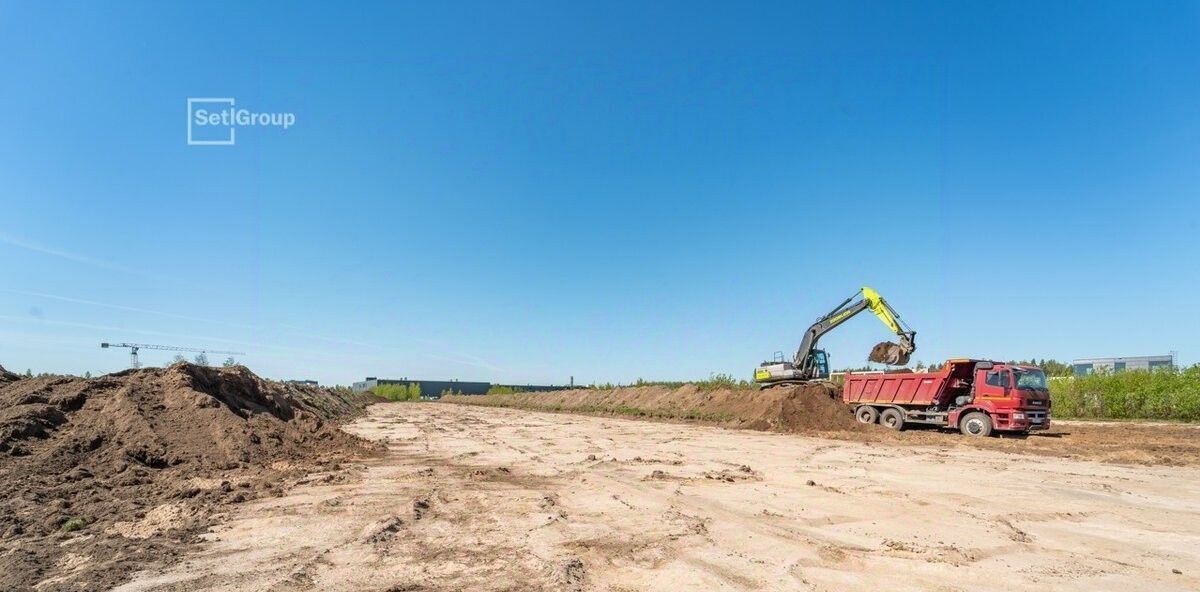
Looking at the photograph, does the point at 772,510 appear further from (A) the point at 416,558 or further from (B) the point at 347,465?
(B) the point at 347,465

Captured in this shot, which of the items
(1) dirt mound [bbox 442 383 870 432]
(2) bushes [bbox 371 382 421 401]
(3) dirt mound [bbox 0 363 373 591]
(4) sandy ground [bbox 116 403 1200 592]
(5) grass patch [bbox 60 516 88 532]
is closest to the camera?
(4) sandy ground [bbox 116 403 1200 592]

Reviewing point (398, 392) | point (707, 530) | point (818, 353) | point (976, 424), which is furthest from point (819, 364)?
point (398, 392)

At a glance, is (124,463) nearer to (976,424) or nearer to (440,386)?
(976,424)

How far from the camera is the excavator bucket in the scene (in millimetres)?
24719

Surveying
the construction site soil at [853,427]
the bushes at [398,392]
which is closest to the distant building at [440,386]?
the bushes at [398,392]

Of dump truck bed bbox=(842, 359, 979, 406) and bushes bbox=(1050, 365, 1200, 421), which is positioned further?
bushes bbox=(1050, 365, 1200, 421)

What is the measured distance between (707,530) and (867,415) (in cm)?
1955

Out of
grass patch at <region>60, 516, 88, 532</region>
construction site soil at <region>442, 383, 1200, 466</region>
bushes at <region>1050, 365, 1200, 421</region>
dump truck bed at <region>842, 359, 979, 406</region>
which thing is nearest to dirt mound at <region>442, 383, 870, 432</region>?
construction site soil at <region>442, 383, 1200, 466</region>

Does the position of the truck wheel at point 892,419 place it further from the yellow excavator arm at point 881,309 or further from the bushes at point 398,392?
the bushes at point 398,392

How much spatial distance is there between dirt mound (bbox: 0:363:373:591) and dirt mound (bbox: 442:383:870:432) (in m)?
16.7

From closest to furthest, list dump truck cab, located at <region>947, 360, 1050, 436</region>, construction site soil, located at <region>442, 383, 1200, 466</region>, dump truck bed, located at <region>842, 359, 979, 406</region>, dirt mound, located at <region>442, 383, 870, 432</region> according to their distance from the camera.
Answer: construction site soil, located at <region>442, 383, 1200, 466</region>, dump truck cab, located at <region>947, 360, 1050, 436</region>, dump truck bed, located at <region>842, 359, 979, 406</region>, dirt mound, located at <region>442, 383, 870, 432</region>

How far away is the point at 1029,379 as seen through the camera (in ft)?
66.3

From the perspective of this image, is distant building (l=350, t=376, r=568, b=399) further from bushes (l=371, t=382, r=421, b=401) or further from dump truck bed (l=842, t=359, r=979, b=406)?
dump truck bed (l=842, t=359, r=979, b=406)

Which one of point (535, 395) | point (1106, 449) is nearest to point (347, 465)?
point (1106, 449)
